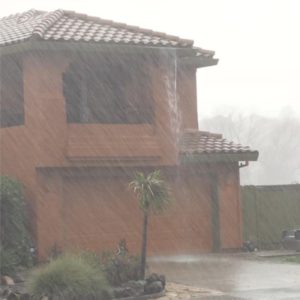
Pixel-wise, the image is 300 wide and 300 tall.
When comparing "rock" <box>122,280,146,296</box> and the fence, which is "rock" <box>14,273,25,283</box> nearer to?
"rock" <box>122,280,146,296</box>

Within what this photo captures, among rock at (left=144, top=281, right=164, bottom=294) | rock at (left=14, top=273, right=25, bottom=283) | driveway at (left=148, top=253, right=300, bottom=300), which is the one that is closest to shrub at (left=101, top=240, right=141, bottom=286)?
rock at (left=144, top=281, right=164, bottom=294)

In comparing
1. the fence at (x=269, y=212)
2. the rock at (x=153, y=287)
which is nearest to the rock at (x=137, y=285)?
the rock at (x=153, y=287)

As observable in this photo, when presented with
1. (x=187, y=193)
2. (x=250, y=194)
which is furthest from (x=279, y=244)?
(x=187, y=193)

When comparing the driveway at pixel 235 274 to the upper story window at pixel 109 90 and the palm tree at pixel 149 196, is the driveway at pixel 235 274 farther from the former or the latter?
the upper story window at pixel 109 90

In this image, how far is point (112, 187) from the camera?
19.6 meters

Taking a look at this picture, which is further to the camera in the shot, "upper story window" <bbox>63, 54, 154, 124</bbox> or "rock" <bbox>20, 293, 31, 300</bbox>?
"upper story window" <bbox>63, 54, 154, 124</bbox>

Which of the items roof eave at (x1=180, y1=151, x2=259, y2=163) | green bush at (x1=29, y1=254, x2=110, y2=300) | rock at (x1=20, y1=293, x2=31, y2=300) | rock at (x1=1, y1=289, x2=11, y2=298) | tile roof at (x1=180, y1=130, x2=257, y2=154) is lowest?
rock at (x1=1, y1=289, x2=11, y2=298)

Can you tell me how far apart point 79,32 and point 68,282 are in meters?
9.67

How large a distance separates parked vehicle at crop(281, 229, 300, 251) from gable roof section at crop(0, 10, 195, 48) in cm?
612

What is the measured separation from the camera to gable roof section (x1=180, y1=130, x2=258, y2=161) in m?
20.1

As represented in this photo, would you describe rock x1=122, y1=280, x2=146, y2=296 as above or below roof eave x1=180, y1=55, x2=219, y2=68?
below

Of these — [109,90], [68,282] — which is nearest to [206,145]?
[109,90]

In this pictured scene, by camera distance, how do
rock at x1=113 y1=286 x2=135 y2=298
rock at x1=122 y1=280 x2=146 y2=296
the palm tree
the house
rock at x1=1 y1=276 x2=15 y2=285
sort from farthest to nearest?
the house
rock at x1=1 y1=276 x2=15 y2=285
the palm tree
rock at x1=122 y1=280 x2=146 y2=296
rock at x1=113 y1=286 x2=135 y2=298

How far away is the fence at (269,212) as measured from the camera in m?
21.8
